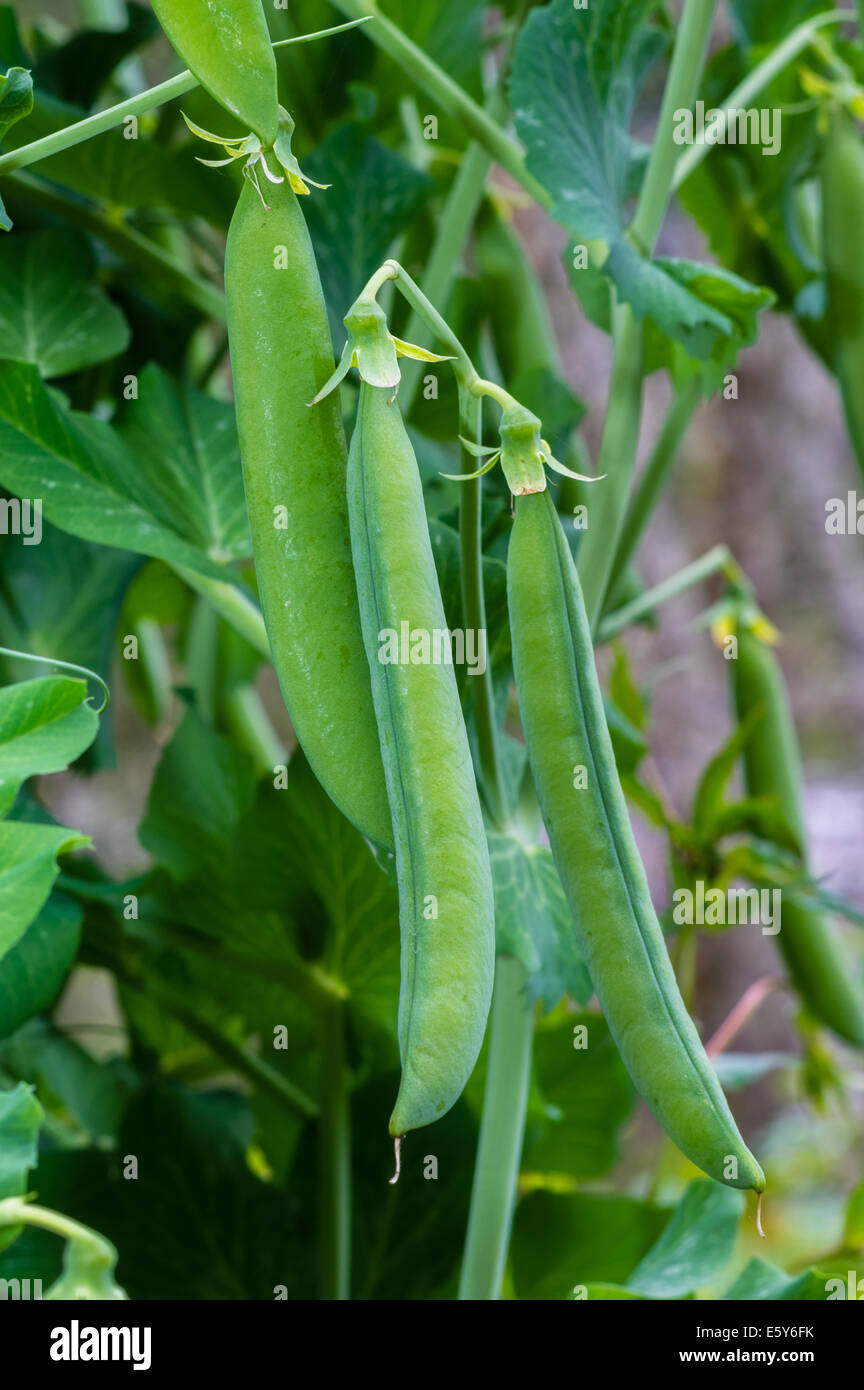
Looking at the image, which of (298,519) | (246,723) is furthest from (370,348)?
(246,723)

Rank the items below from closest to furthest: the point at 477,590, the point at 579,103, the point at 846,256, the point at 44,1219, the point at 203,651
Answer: the point at 44,1219, the point at 477,590, the point at 579,103, the point at 846,256, the point at 203,651

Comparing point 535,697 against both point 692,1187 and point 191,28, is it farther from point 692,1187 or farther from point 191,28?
point 692,1187

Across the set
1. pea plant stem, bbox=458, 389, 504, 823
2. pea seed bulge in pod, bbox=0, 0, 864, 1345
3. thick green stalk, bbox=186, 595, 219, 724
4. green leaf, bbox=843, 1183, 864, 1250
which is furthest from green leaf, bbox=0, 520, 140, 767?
green leaf, bbox=843, 1183, 864, 1250

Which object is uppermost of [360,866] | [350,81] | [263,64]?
[350,81]

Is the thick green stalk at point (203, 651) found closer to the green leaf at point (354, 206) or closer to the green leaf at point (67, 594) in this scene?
the green leaf at point (67, 594)

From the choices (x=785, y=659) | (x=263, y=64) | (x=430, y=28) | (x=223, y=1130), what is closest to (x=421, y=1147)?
(x=223, y=1130)

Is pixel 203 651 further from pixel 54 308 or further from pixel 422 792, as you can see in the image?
pixel 422 792
